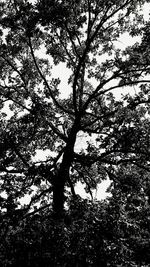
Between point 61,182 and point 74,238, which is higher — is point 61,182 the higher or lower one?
the higher one

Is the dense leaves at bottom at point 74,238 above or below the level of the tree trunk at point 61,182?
below

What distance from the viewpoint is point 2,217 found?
7770mm

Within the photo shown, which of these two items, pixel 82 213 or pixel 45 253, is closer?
pixel 45 253

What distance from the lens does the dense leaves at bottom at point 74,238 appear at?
5798 mm

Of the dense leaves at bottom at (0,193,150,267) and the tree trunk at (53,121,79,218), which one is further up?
the tree trunk at (53,121,79,218)

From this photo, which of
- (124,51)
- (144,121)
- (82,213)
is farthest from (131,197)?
(124,51)

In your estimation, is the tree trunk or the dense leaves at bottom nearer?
the dense leaves at bottom

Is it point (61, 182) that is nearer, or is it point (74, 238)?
point (74, 238)

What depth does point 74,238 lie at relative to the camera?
21.4ft

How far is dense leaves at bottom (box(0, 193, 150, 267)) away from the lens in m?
5.80

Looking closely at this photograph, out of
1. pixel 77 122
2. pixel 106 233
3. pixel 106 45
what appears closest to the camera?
pixel 106 233

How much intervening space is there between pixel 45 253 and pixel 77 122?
7148 mm

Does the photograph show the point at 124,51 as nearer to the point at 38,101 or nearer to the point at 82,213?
the point at 38,101

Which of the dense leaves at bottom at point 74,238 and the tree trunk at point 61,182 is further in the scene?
the tree trunk at point 61,182
